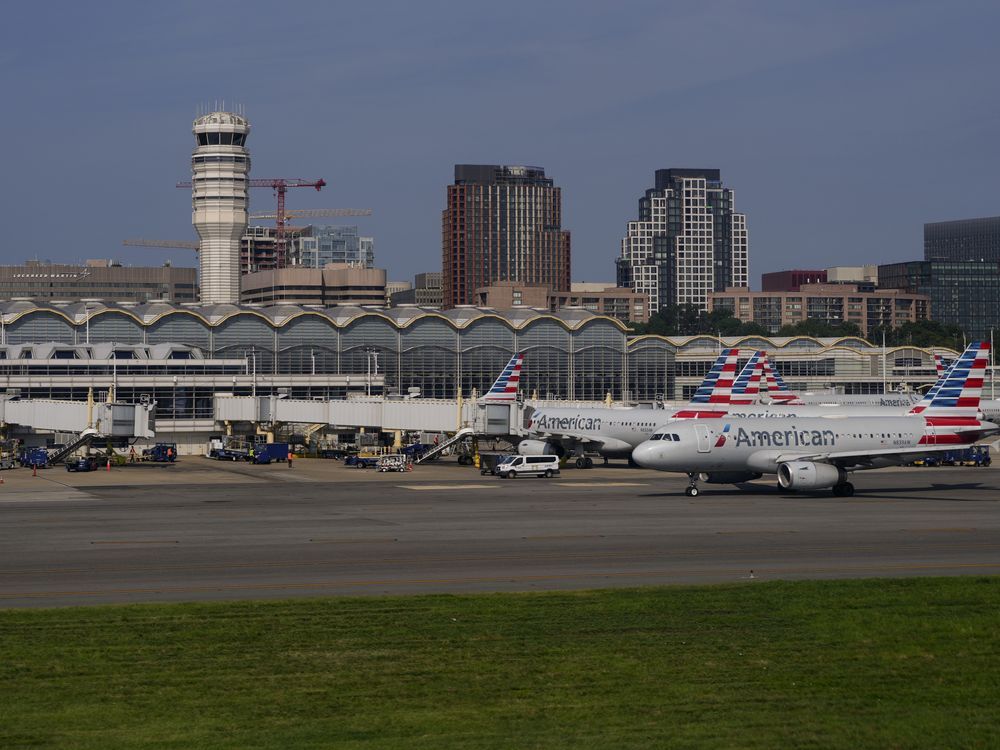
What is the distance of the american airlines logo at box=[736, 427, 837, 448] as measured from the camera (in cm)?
6794

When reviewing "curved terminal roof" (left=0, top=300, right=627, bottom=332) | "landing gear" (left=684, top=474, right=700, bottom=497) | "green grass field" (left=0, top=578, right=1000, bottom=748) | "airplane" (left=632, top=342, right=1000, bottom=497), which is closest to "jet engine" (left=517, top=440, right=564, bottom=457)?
"airplane" (left=632, top=342, right=1000, bottom=497)

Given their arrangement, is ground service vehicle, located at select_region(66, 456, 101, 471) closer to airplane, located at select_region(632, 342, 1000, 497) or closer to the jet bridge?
the jet bridge

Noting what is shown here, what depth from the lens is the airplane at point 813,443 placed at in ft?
218

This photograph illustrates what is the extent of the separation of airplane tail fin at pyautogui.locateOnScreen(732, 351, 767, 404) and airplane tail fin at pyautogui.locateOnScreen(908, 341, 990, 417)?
3007cm

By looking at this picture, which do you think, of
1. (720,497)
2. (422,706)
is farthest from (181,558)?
(720,497)

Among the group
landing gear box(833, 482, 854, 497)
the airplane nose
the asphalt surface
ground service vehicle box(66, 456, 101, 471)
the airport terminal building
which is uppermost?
the airport terminal building

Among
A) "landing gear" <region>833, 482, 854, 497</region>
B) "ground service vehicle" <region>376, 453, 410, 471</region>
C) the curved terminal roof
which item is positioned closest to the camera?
"landing gear" <region>833, 482, 854, 497</region>

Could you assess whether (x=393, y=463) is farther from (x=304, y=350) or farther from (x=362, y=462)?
(x=304, y=350)

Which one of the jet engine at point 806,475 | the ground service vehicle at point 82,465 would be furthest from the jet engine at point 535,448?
the jet engine at point 806,475

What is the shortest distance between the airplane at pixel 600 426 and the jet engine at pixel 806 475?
29.2 metres

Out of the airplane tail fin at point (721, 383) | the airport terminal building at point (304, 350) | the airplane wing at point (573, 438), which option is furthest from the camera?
the airport terminal building at point (304, 350)

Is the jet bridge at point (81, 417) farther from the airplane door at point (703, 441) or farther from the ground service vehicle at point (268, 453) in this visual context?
the airplane door at point (703, 441)

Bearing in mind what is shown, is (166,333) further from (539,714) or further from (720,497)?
(539,714)

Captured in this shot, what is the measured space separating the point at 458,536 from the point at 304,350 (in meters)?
135
